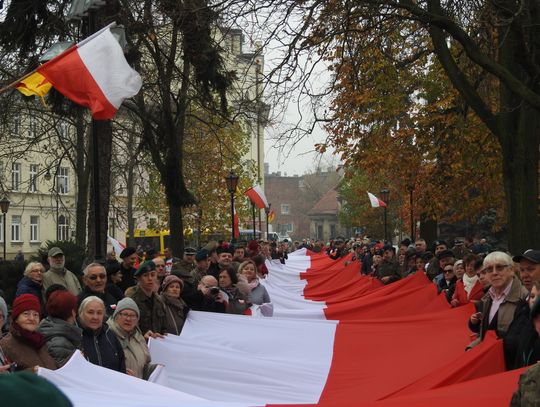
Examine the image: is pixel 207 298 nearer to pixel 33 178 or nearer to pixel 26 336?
pixel 26 336

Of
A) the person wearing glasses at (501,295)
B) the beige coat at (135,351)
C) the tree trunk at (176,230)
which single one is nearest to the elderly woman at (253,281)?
the beige coat at (135,351)

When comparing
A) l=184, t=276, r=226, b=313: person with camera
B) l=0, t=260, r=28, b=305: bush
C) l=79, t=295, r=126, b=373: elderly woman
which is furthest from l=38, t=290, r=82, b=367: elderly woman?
l=0, t=260, r=28, b=305: bush

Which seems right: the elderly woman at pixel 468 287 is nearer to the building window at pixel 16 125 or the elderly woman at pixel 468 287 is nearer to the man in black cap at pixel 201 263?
the man in black cap at pixel 201 263

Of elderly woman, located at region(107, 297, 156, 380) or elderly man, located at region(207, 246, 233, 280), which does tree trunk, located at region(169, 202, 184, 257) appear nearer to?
elderly man, located at region(207, 246, 233, 280)

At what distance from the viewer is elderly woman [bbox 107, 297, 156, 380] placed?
773 cm

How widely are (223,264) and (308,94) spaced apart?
3395mm

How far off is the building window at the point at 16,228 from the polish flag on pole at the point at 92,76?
5268 cm

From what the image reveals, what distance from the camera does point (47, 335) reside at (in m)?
6.91

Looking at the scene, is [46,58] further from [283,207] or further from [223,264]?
[283,207]

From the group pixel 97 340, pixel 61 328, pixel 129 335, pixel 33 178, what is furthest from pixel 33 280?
pixel 33 178

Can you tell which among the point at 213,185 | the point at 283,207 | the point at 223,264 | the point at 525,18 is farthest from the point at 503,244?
the point at 283,207

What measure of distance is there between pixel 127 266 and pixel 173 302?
10.6ft

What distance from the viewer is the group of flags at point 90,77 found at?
37.0ft

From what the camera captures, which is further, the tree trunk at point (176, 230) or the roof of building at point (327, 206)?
the roof of building at point (327, 206)
